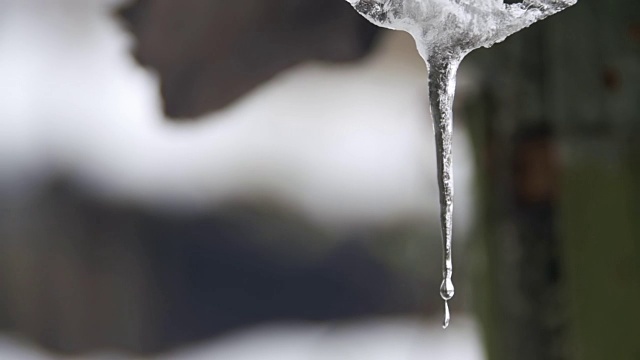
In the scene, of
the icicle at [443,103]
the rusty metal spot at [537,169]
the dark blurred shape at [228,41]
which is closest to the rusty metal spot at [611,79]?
the rusty metal spot at [537,169]

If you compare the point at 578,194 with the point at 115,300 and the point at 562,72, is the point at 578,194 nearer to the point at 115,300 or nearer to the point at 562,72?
the point at 562,72

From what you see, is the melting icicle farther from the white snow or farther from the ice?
the white snow

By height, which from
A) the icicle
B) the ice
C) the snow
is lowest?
the snow

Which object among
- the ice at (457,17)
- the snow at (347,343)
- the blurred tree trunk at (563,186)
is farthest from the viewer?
the blurred tree trunk at (563,186)

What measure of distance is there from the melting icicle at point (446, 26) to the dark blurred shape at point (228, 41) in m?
0.71

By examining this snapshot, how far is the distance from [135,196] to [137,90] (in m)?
0.16

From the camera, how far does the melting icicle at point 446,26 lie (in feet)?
1.29

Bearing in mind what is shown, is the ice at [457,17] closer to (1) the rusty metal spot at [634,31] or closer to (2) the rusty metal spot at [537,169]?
(2) the rusty metal spot at [537,169]

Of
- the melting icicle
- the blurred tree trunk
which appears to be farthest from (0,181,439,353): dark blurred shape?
the melting icicle

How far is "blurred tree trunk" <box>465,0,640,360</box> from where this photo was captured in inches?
48.6

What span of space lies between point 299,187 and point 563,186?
472 mm

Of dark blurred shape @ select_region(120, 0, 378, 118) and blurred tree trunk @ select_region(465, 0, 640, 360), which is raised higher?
dark blurred shape @ select_region(120, 0, 378, 118)

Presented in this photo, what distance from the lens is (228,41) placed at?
1121mm

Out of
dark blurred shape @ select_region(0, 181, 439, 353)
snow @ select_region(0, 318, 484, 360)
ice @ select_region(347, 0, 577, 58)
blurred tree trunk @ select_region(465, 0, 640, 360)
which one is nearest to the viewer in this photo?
ice @ select_region(347, 0, 577, 58)
